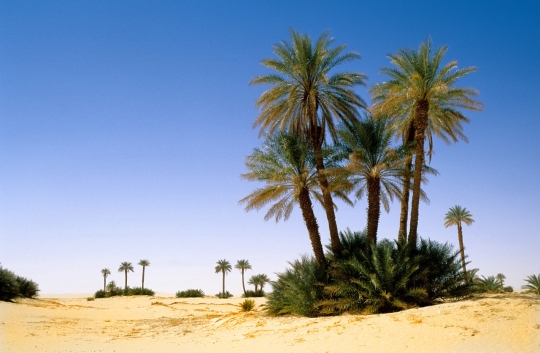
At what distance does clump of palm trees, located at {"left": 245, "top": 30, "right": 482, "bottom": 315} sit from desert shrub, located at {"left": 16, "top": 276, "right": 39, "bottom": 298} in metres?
22.8

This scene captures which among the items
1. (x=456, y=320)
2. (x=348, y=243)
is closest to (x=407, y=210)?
(x=348, y=243)

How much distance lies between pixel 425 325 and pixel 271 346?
4.62 metres

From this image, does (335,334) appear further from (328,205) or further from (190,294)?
(190,294)

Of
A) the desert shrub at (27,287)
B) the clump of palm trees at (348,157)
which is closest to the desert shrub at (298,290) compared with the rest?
the clump of palm trees at (348,157)

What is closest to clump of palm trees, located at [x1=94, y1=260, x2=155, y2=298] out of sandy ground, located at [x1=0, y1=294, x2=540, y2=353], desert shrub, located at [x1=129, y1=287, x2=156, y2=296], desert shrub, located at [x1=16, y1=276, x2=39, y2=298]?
desert shrub, located at [x1=129, y1=287, x2=156, y2=296]

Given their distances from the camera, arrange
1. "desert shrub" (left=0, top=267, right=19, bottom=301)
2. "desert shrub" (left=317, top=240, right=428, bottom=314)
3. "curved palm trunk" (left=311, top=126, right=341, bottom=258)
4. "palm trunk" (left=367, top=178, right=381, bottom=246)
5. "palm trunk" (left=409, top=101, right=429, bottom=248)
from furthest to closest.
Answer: "desert shrub" (left=0, top=267, right=19, bottom=301)
"curved palm trunk" (left=311, top=126, right=341, bottom=258)
"palm trunk" (left=367, top=178, right=381, bottom=246)
"palm trunk" (left=409, top=101, right=429, bottom=248)
"desert shrub" (left=317, top=240, right=428, bottom=314)

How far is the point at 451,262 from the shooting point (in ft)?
59.4

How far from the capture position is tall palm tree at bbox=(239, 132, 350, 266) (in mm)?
21109

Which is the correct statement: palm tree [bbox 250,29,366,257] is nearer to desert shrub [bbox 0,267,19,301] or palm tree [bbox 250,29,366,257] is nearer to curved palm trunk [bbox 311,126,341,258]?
curved palm trunk [bbox 311,126,341,258]

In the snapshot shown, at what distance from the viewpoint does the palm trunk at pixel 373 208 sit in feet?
66.6

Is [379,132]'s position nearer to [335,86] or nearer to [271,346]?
[335,86]

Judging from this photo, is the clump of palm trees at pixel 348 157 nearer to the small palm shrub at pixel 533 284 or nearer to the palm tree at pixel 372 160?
the palm tree at pixel 372 160

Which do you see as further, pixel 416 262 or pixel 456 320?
pixel 416 262

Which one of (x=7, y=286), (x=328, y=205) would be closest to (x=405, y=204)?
(x=328, y=205)
